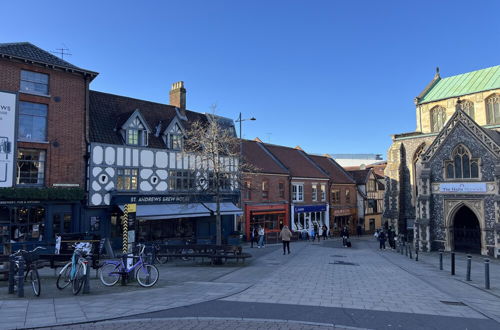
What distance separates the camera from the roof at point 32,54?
62.5ft

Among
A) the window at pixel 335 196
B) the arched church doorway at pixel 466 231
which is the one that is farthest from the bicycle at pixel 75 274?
the window at pixel 335 196

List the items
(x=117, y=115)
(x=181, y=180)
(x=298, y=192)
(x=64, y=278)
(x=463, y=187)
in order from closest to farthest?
(x=64, y=278), (x=117, y=115), (x=463, y=187), (x=181, y=180), (x=298, y=192)

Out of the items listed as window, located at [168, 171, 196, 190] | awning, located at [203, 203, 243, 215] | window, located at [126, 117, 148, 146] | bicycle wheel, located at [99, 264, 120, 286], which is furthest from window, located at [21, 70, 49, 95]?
bicycle wheel, located at [99, 264, 120, 286]

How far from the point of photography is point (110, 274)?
10.5m

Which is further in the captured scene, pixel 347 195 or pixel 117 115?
pixel 347 195

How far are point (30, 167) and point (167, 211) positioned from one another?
326 inches

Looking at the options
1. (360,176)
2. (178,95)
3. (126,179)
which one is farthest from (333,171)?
(126,179)

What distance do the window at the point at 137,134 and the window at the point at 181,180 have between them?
2.91 metres

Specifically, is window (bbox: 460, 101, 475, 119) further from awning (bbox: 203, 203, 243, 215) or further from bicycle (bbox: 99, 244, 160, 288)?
bicycle (bbox: 99, 244, 160, 288)

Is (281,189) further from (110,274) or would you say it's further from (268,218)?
(110,274)

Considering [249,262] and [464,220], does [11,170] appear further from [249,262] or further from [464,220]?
[464,220]

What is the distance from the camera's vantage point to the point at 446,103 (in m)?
39.6

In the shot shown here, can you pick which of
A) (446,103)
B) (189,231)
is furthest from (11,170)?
(446,103)

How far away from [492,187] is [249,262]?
17498 mm
